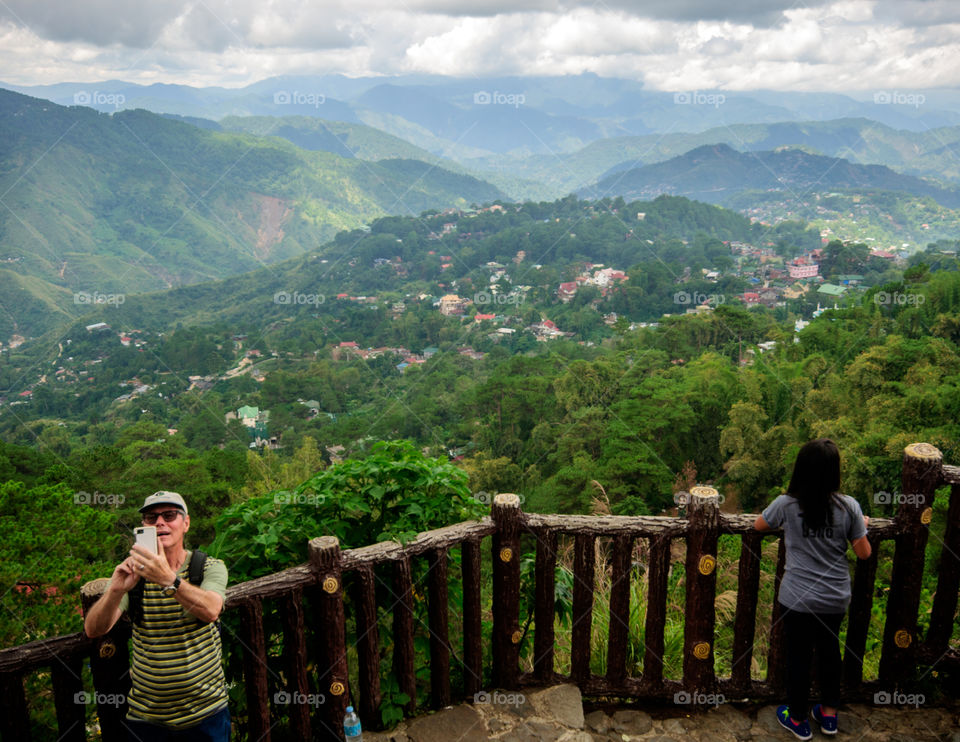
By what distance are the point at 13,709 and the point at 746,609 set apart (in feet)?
8.48

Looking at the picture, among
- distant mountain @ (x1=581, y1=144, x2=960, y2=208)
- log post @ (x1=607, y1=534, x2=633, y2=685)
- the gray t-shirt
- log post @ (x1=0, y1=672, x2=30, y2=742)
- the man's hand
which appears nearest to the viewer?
the man's hand

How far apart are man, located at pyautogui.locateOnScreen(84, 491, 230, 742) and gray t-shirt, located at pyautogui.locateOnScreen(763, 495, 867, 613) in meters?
1.95

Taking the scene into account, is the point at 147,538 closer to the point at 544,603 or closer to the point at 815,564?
the point at 544,603

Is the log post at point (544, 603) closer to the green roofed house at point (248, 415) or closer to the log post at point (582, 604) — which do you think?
the log post at point (582, 604)

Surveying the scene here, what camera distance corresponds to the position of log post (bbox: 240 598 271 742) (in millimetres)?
2305

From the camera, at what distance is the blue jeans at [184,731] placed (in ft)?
6.87

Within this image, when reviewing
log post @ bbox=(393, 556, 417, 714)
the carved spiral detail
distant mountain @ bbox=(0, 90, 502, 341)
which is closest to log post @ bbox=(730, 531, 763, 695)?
the carved spiral detail

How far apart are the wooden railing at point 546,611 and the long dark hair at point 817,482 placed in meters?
0.28

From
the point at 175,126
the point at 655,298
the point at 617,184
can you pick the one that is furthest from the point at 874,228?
the point at 175,126

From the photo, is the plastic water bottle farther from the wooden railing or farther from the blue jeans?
the blue jeans

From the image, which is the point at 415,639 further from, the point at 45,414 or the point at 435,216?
the point at 435,216

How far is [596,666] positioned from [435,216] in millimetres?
94533

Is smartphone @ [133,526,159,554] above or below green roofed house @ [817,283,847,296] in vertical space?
above

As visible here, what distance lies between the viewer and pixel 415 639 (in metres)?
2.83
